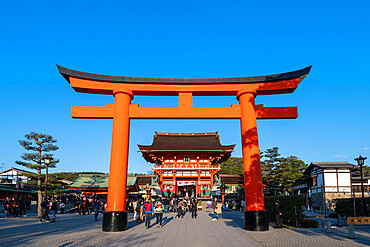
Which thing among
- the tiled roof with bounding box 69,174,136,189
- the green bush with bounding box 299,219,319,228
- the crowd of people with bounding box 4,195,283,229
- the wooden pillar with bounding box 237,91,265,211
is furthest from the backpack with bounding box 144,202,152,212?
the tiled roof with bounding box 69,174,136,189

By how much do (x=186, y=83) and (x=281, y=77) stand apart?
179 inches

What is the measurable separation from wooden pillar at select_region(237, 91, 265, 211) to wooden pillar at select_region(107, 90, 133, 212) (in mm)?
5432

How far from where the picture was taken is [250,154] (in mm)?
12383

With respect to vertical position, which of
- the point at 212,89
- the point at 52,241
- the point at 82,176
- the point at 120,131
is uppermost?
the point at 212,89

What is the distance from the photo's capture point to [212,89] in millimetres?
13367

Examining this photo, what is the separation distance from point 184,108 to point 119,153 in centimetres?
367

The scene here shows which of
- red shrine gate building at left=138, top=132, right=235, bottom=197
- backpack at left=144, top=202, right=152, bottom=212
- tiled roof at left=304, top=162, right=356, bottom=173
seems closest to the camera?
backpack at left=144, top=202, right=152, bottom=212

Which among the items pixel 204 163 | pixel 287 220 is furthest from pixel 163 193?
pixel 287 220

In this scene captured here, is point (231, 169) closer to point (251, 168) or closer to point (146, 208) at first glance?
point (146, 208)

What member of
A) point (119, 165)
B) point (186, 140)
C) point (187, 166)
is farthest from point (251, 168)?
point (186, 140)

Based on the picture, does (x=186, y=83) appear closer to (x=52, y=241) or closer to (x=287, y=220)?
(x=52, y=241)

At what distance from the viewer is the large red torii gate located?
12.3 meters

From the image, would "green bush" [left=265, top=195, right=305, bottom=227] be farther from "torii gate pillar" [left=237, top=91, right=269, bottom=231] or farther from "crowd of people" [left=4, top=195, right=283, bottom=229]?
"torii gate pillar" [left=237, top=91, right=269, bottom=231]

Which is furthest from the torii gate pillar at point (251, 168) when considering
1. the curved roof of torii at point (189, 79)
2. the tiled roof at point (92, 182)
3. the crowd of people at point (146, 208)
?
the tiled roof at point (92, 182)
